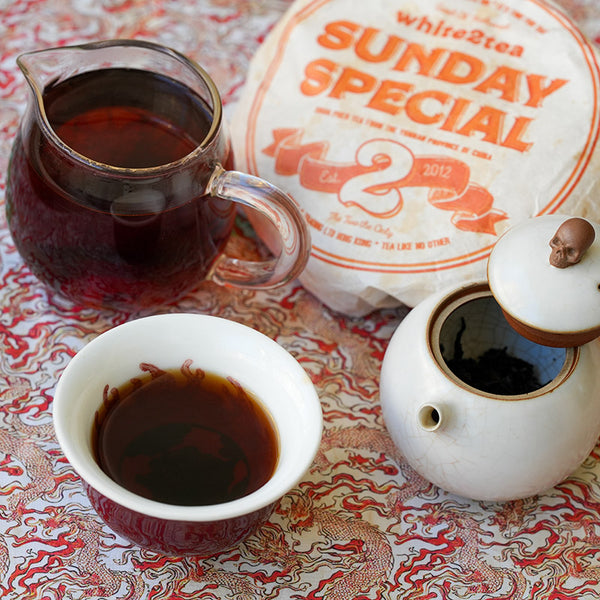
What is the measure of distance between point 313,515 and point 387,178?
38 centimetres

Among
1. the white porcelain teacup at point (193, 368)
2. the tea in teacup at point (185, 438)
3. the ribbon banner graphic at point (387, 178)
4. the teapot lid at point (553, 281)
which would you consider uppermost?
the teapot lid at point (553, 281)

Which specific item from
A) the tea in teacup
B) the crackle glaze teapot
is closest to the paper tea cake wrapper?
the crackle glaze teapot

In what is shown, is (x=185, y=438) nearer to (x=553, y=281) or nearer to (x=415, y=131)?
(x=553, y=281)

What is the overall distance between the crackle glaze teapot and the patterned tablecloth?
0.18ft

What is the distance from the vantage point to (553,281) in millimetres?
723

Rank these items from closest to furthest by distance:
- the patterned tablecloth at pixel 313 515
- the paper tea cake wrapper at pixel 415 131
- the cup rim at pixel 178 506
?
the cup rim at pixel 178 506 < the patterned tablecloth at pixel 313 515 < the paper tea cake wrapper at pixel 415 131

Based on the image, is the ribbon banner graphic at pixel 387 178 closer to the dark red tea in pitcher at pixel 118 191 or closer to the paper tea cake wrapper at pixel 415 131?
the paper tea cake wrapper at pixel 415 131

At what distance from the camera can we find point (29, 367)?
94cm

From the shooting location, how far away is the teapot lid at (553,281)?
2.35 feet

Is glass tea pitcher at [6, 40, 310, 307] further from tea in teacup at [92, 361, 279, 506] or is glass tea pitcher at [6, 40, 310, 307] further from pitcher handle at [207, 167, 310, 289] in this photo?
tea in teacup at [92, 361, 279, 506]

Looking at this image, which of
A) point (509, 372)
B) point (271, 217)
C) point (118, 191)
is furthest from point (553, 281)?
point (118, 191)

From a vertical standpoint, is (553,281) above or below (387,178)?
above

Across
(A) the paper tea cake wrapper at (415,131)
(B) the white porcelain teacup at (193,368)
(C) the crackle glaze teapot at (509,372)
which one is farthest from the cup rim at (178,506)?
(A) the paper tea cake wrapper at (415,131)

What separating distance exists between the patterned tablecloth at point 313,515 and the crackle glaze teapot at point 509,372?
56 mm
